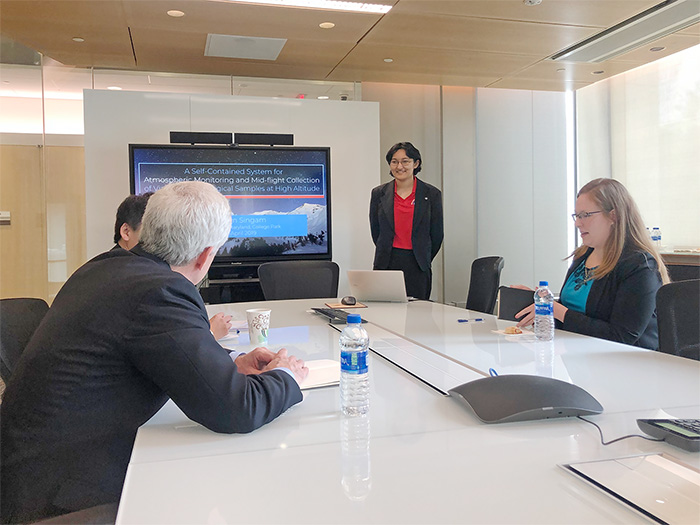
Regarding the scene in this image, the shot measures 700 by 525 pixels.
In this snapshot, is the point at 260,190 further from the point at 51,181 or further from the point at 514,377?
the point at 514,377

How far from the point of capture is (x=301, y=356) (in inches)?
66.8

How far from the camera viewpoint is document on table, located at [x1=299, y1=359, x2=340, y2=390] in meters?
1.36

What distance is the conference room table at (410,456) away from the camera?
75 cm

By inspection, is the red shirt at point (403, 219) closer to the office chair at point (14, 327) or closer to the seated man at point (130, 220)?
the seated man at point (130, 220)

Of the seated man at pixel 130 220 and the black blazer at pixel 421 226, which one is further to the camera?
the black blazer at pixel 421 226

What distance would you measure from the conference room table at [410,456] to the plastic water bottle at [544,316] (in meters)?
0.33

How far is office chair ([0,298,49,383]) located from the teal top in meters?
2.04

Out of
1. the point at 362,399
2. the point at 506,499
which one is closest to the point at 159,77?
the point at 362,399

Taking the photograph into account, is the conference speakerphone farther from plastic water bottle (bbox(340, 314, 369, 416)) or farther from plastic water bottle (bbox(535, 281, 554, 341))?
plastic water bottle (bbox(535, 281, 554, 341))

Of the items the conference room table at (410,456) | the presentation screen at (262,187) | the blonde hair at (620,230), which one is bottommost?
the conference room table at (410,456)

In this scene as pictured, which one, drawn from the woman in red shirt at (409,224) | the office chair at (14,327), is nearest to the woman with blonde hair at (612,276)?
the office chair at (14,327)

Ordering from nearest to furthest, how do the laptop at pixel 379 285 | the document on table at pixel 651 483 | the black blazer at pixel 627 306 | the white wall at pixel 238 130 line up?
the document on table at pixel 651 483, the black blazer at pixel 627 306, the laptop at pixel 379 285, the white wall at pixel 238 130

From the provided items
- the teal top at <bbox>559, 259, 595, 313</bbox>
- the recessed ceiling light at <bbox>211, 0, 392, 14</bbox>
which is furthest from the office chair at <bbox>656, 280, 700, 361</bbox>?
the recessed ceiling light at <bbox>211, 0, 392, 14</bbox>

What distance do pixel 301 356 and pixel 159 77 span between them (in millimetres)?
4812
